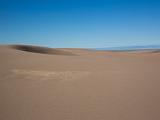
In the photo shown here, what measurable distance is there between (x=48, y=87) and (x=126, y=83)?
2033 mm

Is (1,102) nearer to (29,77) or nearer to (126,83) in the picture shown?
(29,77)

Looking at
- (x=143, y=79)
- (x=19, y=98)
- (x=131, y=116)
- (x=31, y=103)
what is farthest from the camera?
(x=143, y=79)

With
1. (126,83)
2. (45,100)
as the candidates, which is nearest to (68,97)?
(45,100)

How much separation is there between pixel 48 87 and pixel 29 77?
47.2 inches

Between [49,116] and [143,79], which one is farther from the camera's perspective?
[143,79]

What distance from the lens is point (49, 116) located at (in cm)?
304

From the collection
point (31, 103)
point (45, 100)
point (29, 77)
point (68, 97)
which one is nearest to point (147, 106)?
point (68, 97)

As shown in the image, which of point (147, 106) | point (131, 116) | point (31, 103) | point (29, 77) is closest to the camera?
point (131, 116)

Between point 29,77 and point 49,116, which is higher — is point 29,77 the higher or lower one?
the higher one

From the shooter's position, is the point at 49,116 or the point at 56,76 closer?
the point at 49,116

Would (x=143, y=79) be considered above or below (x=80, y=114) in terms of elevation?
above

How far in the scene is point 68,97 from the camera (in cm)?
380

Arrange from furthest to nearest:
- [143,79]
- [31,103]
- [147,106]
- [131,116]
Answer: [143,79] < [31,103] < [147,106] < [131,116]

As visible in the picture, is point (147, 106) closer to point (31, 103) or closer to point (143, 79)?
point (143, 79)
